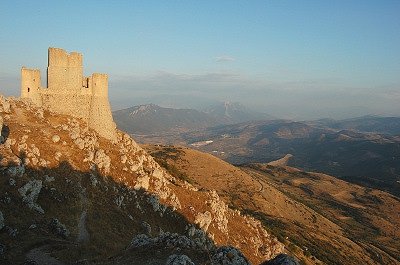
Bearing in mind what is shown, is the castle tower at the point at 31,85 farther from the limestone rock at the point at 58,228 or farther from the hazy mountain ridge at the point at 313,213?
the hazy mountain ridge at the point at 313,213

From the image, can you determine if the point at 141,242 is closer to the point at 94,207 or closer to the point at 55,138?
the point at 94,207

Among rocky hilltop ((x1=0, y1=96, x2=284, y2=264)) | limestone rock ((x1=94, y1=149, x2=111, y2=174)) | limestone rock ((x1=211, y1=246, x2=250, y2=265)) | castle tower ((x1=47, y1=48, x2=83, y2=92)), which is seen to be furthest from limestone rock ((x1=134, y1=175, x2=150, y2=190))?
limestone rock ((x1=211, y1=246, x2=250, y2=265))

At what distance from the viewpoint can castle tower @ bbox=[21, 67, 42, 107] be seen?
52.9 m

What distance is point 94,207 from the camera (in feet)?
136

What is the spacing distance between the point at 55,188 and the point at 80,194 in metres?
2.89

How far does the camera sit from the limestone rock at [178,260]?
23375 millimetres

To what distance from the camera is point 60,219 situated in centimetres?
3691

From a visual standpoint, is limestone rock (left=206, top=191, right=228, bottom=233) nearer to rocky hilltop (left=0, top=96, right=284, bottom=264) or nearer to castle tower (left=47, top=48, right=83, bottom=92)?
rocky hilltop (left=0, top=96, right=284, bottom=264)

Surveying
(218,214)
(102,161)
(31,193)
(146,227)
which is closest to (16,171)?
(31,193)

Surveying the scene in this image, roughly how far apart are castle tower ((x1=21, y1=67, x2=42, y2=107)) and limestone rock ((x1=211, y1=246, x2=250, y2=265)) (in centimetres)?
3818

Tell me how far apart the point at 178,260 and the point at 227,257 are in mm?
3890

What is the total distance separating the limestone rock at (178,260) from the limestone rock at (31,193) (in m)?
17.0

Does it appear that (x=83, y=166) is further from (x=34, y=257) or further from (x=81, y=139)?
(x=34, y=257)

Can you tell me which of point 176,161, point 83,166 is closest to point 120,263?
point 83,166
